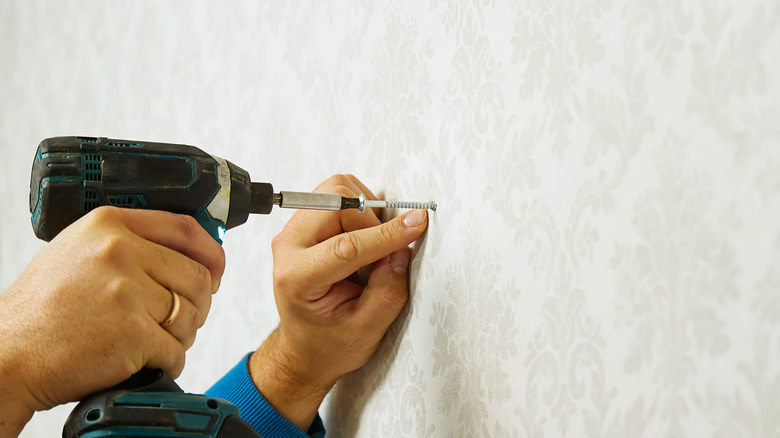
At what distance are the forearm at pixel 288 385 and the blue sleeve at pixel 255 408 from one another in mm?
12

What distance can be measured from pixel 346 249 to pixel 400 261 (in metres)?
0.10

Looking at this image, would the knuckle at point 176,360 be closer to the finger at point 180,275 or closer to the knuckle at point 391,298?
the finger at point 180,275

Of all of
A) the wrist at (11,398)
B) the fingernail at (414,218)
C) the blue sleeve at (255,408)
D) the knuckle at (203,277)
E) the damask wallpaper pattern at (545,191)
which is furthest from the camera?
the blue sleeve at (255,408)

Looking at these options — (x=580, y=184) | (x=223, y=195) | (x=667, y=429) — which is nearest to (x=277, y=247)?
(x=223, y=195)

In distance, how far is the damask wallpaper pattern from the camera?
486mm

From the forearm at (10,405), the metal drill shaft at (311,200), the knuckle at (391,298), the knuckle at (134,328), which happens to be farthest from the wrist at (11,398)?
the knuckle at (391,298)

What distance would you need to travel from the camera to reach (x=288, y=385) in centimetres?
98

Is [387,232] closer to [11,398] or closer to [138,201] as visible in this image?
[138,201]

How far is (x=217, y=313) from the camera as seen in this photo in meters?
1.35

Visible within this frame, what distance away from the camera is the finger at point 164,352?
2.20 ft

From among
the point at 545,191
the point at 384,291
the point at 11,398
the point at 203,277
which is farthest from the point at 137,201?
the point at 545,191

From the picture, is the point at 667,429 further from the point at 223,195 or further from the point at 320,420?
the point at 320,420

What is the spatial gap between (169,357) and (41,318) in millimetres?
132

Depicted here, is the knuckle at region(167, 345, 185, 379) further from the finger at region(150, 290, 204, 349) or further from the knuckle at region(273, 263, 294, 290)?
the knuckle at region(273, 263, 294, 290)
